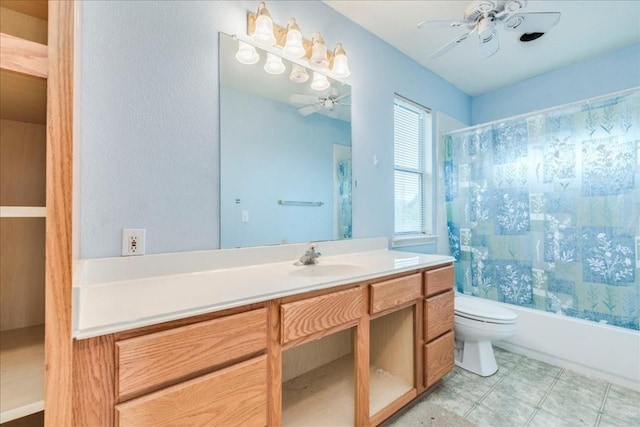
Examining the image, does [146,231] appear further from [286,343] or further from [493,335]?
[493,335]

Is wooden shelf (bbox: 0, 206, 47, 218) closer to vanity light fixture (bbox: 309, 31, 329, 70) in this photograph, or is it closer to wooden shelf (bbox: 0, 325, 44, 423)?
wooden shelf (bbox: 0, 325, 44, 423)

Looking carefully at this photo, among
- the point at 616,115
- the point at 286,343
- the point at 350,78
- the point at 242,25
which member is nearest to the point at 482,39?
the point at 350,78

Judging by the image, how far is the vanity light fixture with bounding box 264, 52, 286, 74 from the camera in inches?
62.4

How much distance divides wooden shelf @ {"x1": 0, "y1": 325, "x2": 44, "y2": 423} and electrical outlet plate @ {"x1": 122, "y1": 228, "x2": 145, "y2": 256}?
35 centimetres

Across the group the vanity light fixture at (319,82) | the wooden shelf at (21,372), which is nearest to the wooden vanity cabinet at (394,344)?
the wooden shelf at (21,372)

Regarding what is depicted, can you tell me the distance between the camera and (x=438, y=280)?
5.62 feet

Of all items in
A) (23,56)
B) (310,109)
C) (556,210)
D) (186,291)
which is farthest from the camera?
(556,210)

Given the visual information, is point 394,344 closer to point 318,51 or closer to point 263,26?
point 318,51

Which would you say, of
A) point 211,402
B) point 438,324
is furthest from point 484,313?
point 211,402

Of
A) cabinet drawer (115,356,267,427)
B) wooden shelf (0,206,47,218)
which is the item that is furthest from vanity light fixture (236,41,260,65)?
cabinet drawer (115,356,267,427)

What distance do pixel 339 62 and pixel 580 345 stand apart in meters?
2.58

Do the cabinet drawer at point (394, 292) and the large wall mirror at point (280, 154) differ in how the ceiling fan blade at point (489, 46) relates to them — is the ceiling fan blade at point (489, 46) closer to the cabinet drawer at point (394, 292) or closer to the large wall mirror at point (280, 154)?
the large wall mirror at point (280, 154)

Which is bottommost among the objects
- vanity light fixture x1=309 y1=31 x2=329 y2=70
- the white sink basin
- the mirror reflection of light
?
the white sink basin

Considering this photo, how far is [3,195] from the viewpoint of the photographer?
825 millimetres
